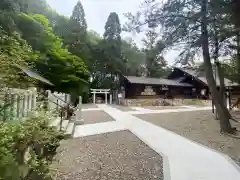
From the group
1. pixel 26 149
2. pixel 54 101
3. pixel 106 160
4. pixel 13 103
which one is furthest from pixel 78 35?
pixel 26 149

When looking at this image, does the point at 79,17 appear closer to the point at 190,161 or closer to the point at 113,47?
the point at 113,47

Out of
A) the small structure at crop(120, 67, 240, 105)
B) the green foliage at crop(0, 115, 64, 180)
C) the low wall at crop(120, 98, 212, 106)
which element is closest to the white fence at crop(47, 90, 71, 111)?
the green foliage at crop(0, 115, 64, 180)

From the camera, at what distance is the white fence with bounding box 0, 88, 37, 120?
346 centimetres

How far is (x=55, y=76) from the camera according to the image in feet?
65.3

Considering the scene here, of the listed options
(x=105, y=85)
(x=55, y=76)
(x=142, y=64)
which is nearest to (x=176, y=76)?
(x=142, y=64)

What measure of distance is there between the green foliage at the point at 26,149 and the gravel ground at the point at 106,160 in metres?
0.71

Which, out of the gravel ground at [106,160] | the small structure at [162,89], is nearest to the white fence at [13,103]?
the gravel ground at [106,160]

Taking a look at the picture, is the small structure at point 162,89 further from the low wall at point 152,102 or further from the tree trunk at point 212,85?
the tree trunk at point 212,85

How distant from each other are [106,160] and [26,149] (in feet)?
7.66

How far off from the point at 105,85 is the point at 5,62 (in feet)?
110

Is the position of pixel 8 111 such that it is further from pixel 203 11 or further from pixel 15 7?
pixel 15 7

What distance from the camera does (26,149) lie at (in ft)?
10.6

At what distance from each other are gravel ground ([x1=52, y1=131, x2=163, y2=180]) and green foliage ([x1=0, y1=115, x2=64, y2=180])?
2.32ft

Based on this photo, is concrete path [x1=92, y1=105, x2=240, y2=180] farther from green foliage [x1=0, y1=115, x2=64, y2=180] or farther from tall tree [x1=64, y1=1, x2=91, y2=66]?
tall tree [x1=64, y1=1, x2=91, y2=66]
